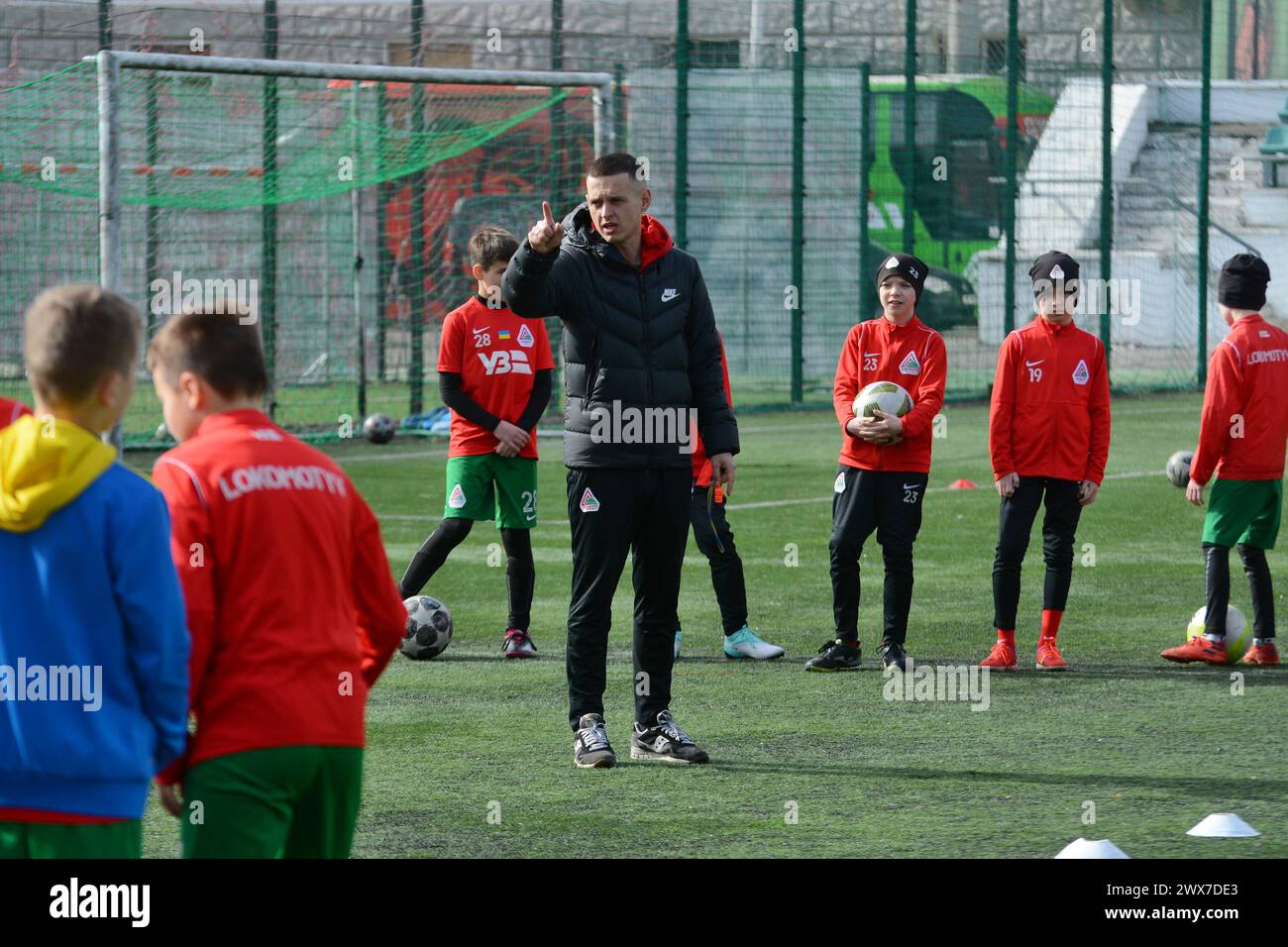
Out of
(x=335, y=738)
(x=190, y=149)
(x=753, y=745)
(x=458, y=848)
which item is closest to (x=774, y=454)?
(x=190, y=149)

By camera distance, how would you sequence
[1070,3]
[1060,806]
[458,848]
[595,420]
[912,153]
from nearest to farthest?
[458,848] → [1060,806] → [595,420] → [912,153] → [1070,3]

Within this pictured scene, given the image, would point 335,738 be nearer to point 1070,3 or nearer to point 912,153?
point 912,153

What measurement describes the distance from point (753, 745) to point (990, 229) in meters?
18.0

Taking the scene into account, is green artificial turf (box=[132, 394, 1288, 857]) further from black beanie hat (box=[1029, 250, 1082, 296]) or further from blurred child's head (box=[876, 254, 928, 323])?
black beanie hat (box=[1029, 250, 1082, 296])

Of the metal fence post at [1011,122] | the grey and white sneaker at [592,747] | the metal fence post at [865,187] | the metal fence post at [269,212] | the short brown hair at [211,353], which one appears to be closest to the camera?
the short brown hair at [211,353]

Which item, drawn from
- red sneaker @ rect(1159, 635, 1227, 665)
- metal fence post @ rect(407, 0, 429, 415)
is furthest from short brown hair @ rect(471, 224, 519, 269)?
metal fence post @ rect(407, 0, 429, 415)

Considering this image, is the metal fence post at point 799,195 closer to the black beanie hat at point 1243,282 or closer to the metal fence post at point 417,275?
the metal fence post at point 417,275

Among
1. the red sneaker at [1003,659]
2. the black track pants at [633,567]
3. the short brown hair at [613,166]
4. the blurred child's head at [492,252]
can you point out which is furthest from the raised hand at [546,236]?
the red sneaker at [1003,659]

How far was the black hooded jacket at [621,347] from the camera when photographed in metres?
6.50

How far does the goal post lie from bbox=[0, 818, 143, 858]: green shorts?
12676mm

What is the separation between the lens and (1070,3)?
1122 inches

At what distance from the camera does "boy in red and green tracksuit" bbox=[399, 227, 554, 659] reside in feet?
29.1

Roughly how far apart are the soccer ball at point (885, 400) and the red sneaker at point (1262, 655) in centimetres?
198

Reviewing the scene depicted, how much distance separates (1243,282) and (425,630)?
4.15m
